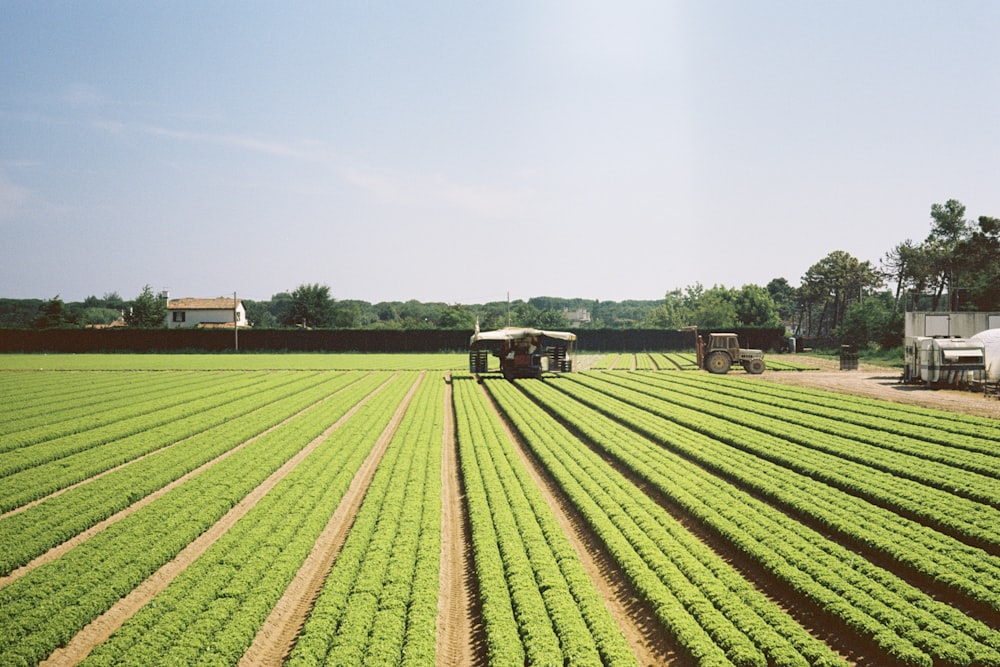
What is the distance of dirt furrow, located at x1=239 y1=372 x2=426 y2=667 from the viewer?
7.99 m

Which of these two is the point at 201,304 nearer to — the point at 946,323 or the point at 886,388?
the point at 886,388

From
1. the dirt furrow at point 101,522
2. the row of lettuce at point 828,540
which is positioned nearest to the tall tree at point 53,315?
the dirt furrow at point 101,522

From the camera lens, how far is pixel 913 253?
85.2 m

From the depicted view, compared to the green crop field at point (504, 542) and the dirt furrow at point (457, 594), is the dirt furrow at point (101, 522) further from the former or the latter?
the dirt furrow at point (457, 594)

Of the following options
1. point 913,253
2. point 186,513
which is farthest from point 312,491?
point 913,253

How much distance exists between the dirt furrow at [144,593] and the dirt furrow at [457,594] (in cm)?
424

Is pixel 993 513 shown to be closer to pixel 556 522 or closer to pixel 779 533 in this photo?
pixel 779 533

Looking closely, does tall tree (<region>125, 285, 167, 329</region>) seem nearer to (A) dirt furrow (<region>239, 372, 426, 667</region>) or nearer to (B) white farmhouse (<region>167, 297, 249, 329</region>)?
(B) white farmhouse (<region>167, 297, 249, 329</region>)

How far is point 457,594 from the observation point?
9.65 m

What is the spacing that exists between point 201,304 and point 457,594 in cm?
11892

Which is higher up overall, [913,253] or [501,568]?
[913,253]

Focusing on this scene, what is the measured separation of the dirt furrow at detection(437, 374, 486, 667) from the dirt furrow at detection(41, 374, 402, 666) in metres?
4.24

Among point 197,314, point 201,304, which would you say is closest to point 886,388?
point 197,314

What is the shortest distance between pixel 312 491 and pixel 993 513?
13.9 metres
